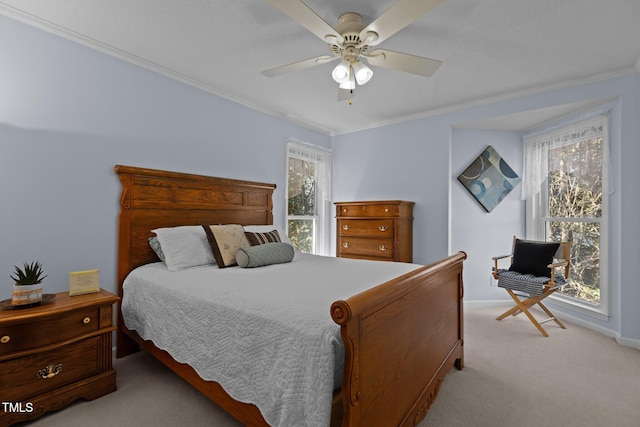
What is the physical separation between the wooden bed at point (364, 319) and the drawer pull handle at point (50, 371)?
49 cm

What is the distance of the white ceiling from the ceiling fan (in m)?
0.22

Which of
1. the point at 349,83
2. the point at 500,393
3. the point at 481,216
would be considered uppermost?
the point at 349,83

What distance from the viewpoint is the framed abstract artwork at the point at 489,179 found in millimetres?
3990

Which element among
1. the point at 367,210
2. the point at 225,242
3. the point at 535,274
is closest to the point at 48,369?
the point at 225,242

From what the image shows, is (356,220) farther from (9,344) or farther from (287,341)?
(9,344)

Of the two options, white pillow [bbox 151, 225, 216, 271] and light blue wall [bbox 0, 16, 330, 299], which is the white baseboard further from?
light blue wall [bbox 0, 16, 330, 299]

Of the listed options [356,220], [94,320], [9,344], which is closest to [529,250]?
[356,220]

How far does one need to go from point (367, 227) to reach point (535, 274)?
6.21 ft

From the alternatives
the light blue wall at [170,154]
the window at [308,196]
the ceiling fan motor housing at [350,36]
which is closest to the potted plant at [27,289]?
the light blue wall at [170,154]

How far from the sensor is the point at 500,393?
199 cm

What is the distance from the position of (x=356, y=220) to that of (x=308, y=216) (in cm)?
81

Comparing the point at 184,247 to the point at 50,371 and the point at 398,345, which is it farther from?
the point at 398,345

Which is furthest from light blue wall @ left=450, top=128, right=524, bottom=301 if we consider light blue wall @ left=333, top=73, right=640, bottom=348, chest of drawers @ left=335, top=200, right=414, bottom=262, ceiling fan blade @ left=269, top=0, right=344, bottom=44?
ceiling fan blade @ left=269, top=0, right=344, bottom=44

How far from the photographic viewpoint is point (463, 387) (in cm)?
205
